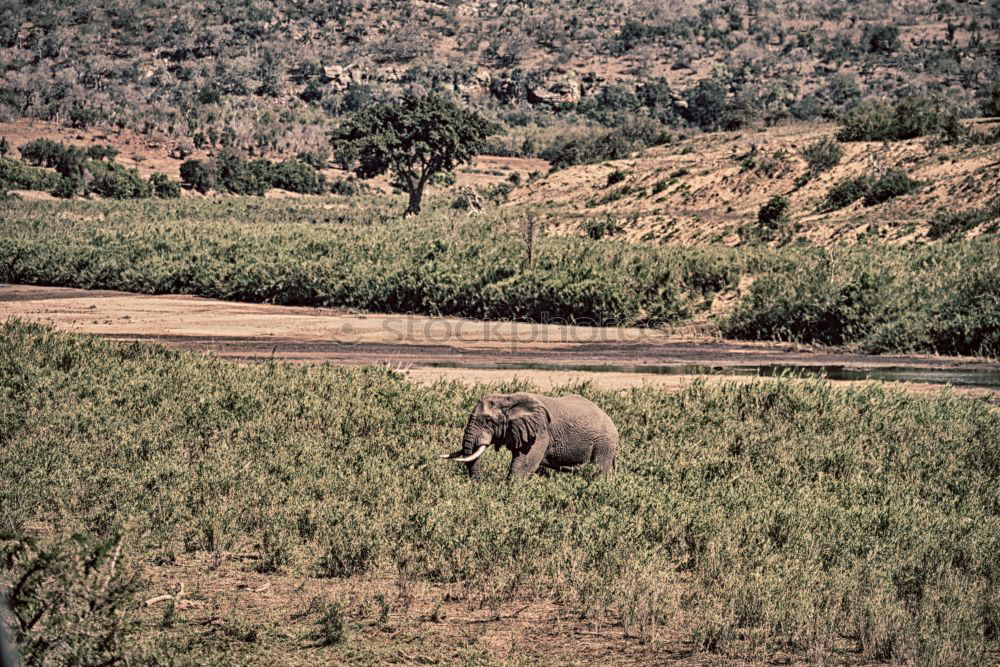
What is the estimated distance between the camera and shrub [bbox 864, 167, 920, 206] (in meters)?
41.0

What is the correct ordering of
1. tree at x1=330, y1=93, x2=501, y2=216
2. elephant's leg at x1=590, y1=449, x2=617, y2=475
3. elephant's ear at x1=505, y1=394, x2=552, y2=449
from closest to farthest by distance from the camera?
elephant's ear at x1=505, y1=394, x2=552, y2=449, elephant's leg at x1=590, y1=449, x2=617, y2=475, tree at x1=330, y1=93, x2=501, y2=216

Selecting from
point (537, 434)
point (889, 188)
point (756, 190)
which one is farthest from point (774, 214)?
point (537, 434)

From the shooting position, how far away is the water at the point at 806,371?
23.6 metres

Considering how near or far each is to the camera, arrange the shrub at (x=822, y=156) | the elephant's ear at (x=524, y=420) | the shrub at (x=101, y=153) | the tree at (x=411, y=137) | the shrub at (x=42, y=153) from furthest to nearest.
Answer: the shrub at (x=101, y=153)
the shrub at (x=42, y=153)
the tree at (x=411, y=137)
the shrub at (x=822, y=156)
the elephant's ear at (x=524, y=420)

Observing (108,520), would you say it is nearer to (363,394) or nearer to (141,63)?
(363,394)

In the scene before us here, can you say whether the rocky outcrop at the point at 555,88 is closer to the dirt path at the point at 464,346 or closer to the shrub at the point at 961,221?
the shrub at the point at 961,221

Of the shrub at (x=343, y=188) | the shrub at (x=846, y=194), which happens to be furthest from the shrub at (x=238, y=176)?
the shrub at (x=846, y=194)

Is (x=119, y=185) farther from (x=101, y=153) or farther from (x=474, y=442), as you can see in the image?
(x=474, y=442)

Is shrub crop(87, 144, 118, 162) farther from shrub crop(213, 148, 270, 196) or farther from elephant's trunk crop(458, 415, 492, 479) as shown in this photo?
elephant's trunk crop(458, 415, 492, 479)

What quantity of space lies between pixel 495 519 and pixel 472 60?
4795 inches

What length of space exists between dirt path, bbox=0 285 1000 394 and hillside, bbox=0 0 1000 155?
55.1 m

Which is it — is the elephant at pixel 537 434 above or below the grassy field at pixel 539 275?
below

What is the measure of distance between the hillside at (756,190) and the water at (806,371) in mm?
12519

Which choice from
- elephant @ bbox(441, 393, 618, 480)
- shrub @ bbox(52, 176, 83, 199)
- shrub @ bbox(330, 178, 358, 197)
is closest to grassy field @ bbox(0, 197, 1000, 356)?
shrub @ bbox(52, 176, 83, 199)
